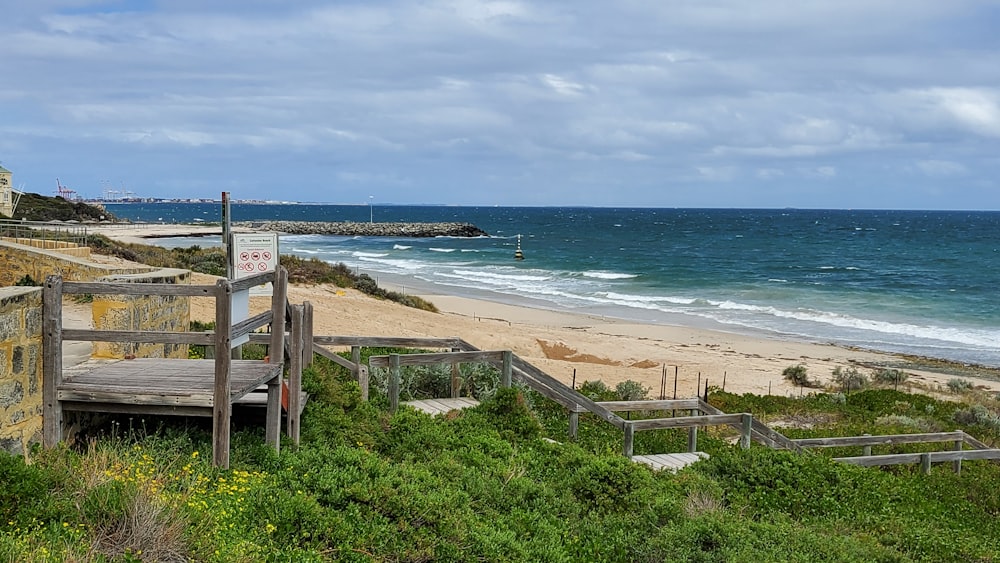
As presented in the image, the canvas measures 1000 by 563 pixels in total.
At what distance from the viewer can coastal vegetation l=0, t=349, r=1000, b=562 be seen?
5.53 metres

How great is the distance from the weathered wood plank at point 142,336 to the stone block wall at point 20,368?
0.28m

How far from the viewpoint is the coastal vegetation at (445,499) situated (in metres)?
5.53

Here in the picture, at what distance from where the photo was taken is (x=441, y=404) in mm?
11977

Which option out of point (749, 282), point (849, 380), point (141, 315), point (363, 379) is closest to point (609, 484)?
point (363, 379)

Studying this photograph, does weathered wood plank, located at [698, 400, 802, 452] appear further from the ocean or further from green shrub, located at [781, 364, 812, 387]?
the ocean

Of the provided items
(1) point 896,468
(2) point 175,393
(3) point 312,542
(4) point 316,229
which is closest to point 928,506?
(1) point 896,468

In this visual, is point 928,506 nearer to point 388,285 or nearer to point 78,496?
point 78,496

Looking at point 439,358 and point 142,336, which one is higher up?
point 142,336

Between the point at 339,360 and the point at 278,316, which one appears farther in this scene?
the point at 339,360

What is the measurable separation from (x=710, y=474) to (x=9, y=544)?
22.5 feet

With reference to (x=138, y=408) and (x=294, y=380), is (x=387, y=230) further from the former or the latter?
(x=138, y=408)

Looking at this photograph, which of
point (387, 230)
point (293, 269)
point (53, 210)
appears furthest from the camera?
point (387, 230)

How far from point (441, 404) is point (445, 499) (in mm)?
5072

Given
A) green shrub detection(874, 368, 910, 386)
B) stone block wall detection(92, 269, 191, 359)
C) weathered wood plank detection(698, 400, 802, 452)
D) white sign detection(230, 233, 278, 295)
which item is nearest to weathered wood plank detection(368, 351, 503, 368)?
white sign detection(230, 233, 278, 295)
